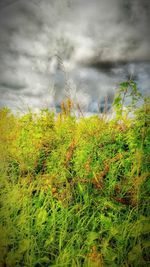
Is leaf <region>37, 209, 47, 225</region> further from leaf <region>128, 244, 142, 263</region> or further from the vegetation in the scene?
leaf <region>128, 244, 142, 263</region>

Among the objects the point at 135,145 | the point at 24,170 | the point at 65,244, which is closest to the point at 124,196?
the point at 135,145

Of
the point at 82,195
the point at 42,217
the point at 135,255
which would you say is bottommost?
the point at 135,255

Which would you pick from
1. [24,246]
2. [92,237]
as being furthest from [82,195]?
[24,246]

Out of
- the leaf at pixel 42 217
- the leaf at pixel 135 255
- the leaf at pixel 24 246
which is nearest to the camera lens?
the leaf at pixel 135 255

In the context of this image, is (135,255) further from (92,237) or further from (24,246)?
(24,246)

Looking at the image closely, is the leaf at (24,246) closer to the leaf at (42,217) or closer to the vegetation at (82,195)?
the vegetation at (82,195)

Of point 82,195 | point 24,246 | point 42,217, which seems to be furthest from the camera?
point 82,195

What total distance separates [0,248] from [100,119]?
1.76 metres

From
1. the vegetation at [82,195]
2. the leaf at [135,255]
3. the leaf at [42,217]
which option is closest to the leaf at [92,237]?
the vegetation at [82,195]

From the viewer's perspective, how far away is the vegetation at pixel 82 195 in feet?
7.89

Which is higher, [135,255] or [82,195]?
[82,195]

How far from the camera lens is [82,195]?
10.2 feet

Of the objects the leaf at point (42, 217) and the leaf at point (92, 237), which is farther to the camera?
the leaf at point (42, 217)

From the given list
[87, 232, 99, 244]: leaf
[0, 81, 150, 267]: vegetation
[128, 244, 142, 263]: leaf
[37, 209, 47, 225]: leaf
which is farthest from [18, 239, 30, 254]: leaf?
[128, 244, 142, 263]: leaf
